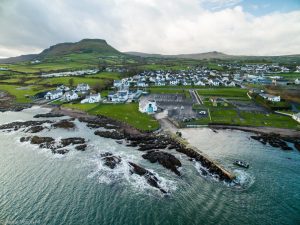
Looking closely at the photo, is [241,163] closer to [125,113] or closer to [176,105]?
[125,113]

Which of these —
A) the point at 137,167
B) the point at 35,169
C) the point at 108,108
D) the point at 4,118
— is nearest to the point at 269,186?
the point at 137,167

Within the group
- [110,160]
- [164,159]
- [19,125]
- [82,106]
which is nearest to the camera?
[110,160]

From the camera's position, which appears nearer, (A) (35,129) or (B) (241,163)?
(B) (241,163)

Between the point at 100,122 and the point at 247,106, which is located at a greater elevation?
the point at 100,122

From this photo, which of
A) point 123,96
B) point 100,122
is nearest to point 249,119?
Result: point 100,122

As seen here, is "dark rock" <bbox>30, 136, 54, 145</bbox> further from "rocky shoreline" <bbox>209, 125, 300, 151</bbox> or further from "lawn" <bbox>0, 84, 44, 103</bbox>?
"lawn" <bbox>0, 84, 44, 103</bbox>
